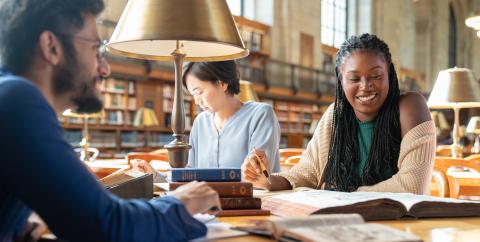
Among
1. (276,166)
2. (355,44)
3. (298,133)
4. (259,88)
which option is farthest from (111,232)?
(298,133)

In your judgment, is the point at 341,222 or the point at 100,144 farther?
the point at 100,144

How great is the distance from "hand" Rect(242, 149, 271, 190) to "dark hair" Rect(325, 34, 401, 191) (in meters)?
0.32

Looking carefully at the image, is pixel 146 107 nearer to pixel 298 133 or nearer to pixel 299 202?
pixel 298 133

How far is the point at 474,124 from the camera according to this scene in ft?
28.1

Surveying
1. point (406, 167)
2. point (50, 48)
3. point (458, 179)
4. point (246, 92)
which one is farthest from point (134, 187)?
point (246, 92)

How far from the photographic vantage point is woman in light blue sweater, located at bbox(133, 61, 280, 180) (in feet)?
8.85

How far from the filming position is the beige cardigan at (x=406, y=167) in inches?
77.2

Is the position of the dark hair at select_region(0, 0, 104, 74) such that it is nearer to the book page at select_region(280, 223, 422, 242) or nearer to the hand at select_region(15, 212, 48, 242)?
the hand at select_region(15, 212, 48, 242)

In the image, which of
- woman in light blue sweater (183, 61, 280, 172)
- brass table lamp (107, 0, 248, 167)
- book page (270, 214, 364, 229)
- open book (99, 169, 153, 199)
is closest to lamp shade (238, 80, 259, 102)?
woman in light blue sweater (183, 61, 280, 172)

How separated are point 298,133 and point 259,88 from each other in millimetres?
2423

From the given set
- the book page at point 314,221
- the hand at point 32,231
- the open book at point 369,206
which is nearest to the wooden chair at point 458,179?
the open book at point 369,206

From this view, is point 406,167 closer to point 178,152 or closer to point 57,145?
point 178,152

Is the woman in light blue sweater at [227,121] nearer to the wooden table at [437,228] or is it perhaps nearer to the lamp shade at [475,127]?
the wooden table at [437,228]

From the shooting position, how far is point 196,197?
114 cm
